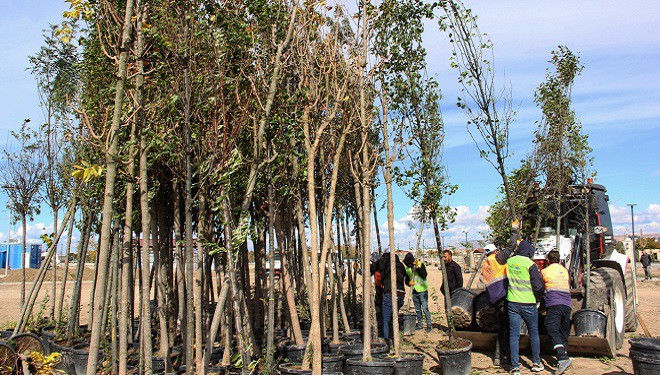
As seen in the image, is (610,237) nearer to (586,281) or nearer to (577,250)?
(577,250)

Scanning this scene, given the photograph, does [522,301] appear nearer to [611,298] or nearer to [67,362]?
[611,298]

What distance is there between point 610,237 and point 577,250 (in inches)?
82.8

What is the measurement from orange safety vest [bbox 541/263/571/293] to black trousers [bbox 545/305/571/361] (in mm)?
241

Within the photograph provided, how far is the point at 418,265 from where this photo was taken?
35.1 ft

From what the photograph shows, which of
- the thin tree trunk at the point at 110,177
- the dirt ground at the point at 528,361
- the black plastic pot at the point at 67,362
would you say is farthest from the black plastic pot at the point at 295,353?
the thin tree trunk at the point at 110,177

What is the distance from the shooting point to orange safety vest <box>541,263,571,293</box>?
23.4 ft

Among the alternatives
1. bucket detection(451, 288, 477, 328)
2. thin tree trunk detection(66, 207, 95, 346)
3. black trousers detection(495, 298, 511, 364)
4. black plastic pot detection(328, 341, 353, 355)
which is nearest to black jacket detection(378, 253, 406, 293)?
bucket detection(451, 288, 477, 328)

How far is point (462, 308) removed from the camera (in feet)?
26.3

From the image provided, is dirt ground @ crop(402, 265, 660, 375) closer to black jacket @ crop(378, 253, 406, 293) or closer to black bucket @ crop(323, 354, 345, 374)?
black jacket @ crop(378, 253, 406, 293)

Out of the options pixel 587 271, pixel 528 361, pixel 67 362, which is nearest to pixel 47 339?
pixel 67 362

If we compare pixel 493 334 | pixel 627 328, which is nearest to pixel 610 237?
pixel 627 328

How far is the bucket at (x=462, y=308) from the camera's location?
8.02m

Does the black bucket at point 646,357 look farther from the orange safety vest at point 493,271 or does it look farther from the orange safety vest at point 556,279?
the orange safety vest at point 493,271

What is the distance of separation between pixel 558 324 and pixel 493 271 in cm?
105
